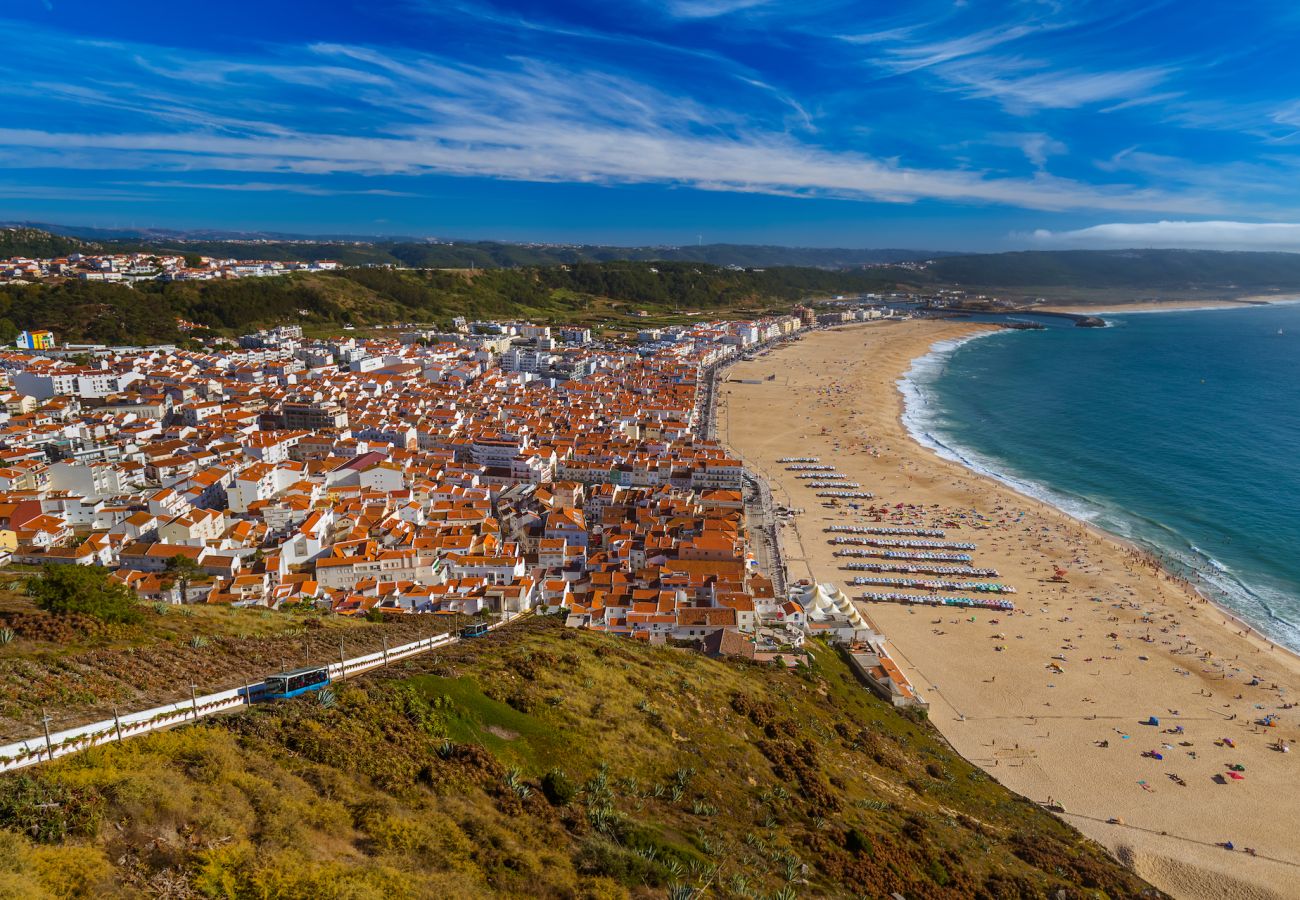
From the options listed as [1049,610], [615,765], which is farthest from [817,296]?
[615,765]

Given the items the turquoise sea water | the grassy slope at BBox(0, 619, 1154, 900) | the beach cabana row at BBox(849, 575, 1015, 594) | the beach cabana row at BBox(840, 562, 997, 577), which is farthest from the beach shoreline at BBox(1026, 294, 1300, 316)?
the grassy slope at BBox(0, 619, 1154, 900)

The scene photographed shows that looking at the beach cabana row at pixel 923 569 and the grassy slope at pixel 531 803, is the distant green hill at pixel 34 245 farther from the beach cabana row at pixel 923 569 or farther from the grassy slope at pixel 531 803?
the grassy slope at pixel 531 803

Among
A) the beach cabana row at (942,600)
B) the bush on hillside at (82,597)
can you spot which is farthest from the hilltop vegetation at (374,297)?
the beach cabana row at (942,600)

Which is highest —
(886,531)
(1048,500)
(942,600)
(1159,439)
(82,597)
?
(82,597)

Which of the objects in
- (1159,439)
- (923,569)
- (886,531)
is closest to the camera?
(923,569)

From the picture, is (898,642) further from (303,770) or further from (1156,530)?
(303,770)

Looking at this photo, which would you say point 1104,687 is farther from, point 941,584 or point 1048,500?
point 1048,500

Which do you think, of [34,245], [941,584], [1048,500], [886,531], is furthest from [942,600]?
[34,245]
